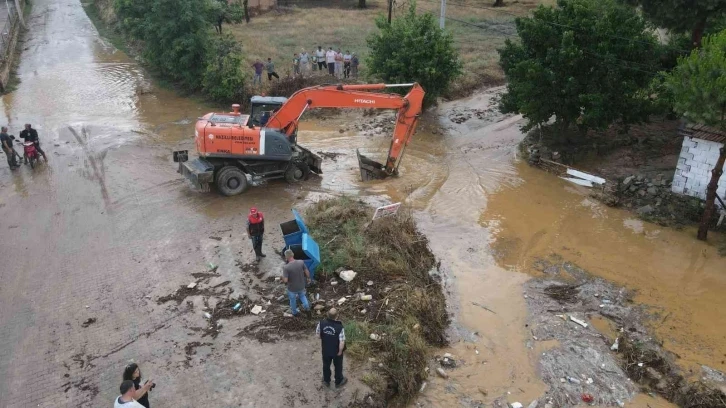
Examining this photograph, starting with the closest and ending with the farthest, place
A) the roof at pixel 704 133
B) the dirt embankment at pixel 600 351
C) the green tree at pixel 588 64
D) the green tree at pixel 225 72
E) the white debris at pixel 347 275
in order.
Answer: the dirt embankment at pixel 600 351 → the white debris at pixel 347 275 → the roof at pixel 704 133 → the green tree at pixel 588 64 → the green tree at pixel 225 72

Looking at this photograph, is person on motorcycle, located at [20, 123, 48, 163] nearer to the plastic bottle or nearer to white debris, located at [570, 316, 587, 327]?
white debris, located at [570, 316, 587, 327]

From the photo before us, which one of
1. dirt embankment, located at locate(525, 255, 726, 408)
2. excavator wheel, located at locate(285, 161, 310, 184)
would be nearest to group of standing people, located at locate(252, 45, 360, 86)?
excavator wheel, located at locate(285, 161, 310, 184)

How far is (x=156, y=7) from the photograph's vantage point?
989 inches

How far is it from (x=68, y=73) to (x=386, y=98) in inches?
860

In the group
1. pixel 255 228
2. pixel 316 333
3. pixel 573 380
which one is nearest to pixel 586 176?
pixel 573 380

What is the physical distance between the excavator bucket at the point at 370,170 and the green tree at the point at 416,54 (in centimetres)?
603

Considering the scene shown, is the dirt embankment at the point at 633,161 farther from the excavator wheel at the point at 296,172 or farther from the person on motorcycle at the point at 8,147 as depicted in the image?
the person on motorcycle at the point at 8,147

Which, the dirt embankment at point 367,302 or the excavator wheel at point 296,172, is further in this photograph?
the excavator wheel at point 296,172

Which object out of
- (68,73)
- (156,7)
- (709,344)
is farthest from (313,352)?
(68,73)

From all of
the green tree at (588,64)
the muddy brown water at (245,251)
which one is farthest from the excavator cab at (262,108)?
the green tree at (588,64)

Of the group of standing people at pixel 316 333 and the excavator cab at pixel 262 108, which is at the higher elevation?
the excavator cab at pixel 262 108

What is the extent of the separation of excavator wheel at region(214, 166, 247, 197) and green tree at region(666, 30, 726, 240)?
1156cm

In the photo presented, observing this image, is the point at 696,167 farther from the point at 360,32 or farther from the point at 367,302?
the point at 360,32

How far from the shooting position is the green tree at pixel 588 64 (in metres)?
16.9
